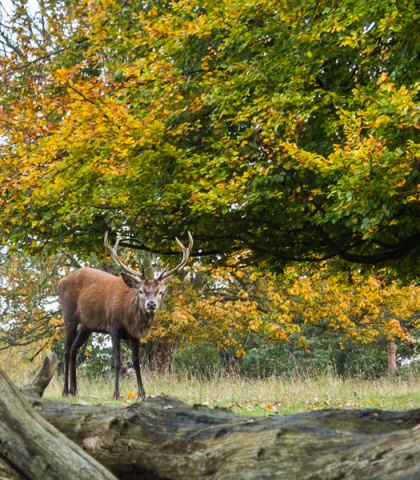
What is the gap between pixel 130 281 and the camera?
11.9m

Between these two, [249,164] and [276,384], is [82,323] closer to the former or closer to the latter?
[276,384]

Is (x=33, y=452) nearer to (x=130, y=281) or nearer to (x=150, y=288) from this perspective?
(x=150, y=288)

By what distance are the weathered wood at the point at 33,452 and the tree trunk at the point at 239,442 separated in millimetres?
13

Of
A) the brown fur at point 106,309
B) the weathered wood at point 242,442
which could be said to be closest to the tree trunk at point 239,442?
the weathered wood at point 242,442

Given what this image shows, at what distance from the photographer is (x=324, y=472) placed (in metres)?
2.70

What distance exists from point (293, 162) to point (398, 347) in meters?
35.2

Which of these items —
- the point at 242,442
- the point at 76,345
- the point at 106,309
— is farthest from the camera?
the point at 76,345

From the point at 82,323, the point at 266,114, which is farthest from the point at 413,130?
the point at 82,323

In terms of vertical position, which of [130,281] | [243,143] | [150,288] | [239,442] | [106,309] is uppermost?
[243,143]

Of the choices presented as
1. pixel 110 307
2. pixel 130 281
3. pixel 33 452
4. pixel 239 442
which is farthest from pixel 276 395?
pixel 33 452

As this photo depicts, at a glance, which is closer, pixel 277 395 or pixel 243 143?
pixel 243 143

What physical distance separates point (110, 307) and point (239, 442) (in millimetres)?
9731

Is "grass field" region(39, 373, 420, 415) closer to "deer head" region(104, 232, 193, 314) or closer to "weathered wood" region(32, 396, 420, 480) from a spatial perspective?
"deer head" region(104, 232, 193, 314)

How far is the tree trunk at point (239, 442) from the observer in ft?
8.61
